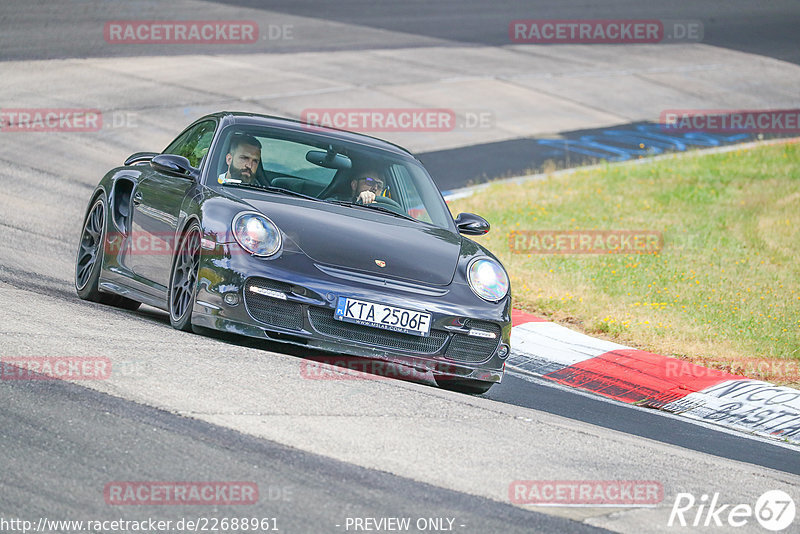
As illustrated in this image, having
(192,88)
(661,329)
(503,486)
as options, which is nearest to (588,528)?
(503,486)

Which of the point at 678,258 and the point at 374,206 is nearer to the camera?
the point at 374,206

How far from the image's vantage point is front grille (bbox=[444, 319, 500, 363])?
7191 mm

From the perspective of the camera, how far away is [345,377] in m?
6.68

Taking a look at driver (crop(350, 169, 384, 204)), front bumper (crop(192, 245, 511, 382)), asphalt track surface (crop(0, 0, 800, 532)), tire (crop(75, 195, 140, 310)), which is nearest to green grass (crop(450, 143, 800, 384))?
asphalt track surface (crop(0, 0, 800, 532))

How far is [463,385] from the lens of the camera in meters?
7.77

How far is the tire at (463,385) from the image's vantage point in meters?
7.72

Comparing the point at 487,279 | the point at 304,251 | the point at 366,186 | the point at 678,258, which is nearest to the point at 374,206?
the point at 366,186

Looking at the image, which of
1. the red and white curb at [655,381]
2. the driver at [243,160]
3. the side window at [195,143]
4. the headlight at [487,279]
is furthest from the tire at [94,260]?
the red and white curb at [655,381]

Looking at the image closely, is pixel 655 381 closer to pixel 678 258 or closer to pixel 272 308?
pixel 272 308

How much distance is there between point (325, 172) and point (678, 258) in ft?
19.9

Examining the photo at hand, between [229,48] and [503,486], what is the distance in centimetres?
2049

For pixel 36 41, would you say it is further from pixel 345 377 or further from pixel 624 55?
pixel 345 377

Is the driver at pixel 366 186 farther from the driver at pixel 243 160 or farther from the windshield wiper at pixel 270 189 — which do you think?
the driver at pixel 243 160

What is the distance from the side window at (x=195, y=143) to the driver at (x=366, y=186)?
102 cm
